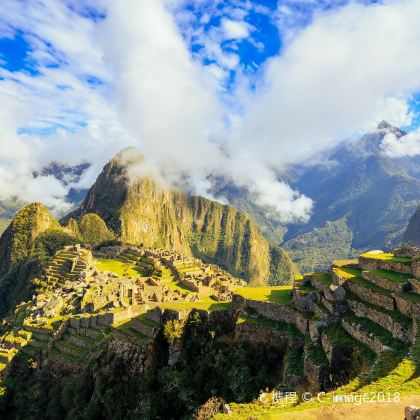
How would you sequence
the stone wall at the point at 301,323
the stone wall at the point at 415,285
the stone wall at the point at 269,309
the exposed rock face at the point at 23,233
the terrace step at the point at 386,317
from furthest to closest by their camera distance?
the exposed rock face at the point at 23,233
the stone wall at the point at 269,309
the stone wall at the point at 301,323
the stone wall at the point at 415,285
the terrace step at the point at 386,317

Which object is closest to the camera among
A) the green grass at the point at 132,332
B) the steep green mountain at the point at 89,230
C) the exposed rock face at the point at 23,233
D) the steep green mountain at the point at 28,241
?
the green grass at the point at 132,332

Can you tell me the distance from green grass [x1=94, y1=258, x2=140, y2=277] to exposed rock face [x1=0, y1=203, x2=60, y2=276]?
A: 179ft

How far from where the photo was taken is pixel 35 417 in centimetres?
3209

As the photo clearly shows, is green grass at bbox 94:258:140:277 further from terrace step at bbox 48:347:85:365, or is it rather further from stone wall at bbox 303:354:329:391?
stone wall at bbox 303:354:329:391

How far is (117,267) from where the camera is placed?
280 ft

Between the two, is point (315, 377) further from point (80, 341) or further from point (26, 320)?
point (26, 320)

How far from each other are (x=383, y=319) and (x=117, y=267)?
238 ft

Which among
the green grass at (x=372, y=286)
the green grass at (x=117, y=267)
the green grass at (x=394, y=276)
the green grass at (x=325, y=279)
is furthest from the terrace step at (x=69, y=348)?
the green grass at (x=117, y=267)

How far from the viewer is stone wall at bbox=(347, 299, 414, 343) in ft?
55.1

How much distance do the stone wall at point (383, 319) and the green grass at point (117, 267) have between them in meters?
59.5

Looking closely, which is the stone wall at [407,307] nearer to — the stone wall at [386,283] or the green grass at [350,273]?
the stone wall at [386,283]

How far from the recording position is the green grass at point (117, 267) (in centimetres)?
7809

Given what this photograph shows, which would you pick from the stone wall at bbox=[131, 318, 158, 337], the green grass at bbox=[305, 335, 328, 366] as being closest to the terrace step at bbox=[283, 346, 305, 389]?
the green grass at bbox=[305, 335, 328, 366]

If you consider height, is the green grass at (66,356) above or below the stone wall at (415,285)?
below
